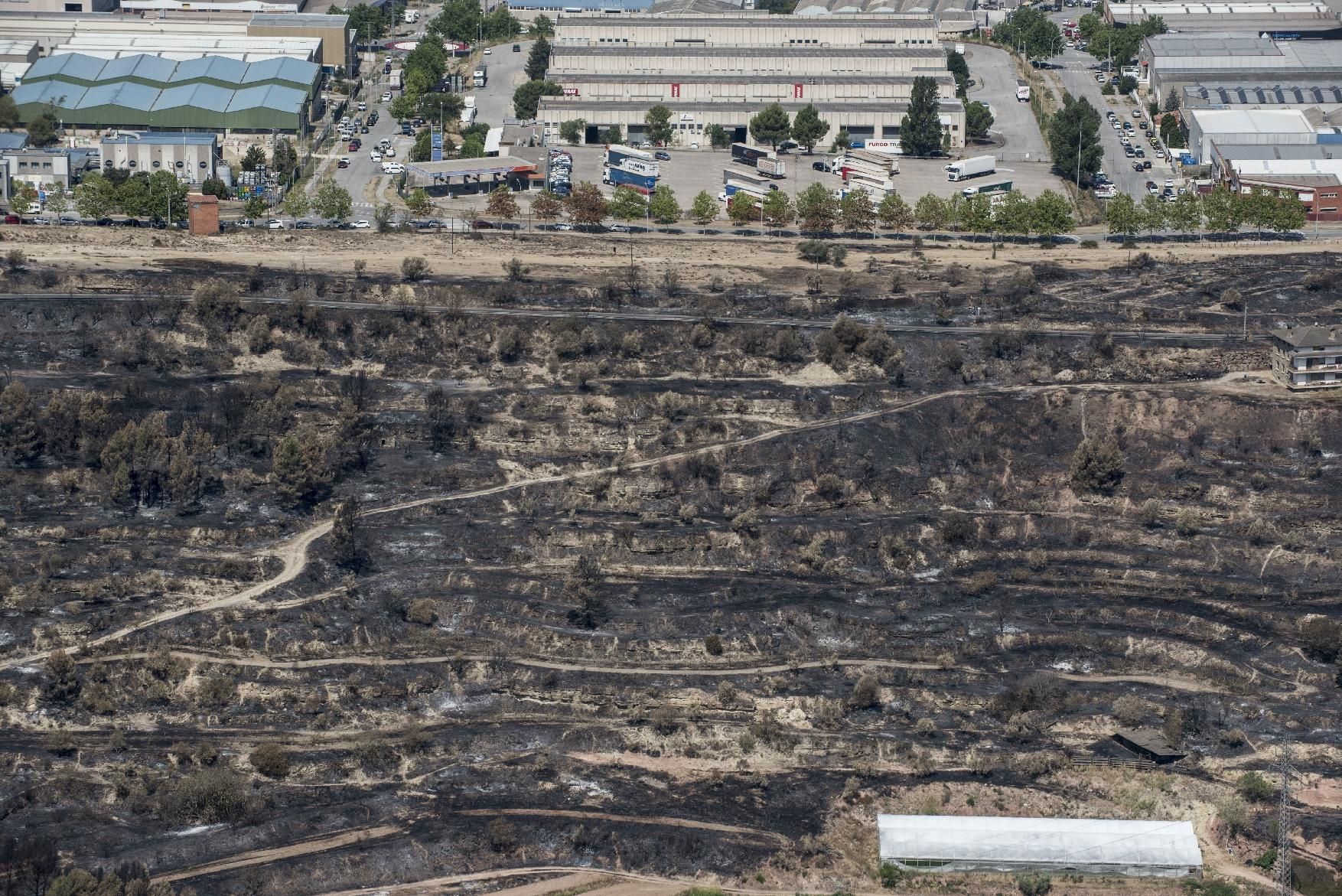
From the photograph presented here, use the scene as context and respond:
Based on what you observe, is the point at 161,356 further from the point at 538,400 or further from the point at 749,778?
the point at 749,778

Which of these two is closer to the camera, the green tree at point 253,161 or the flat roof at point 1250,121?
the green tree at point 253,161

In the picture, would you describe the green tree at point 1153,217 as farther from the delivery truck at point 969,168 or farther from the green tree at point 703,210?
the green tree at point 703,210

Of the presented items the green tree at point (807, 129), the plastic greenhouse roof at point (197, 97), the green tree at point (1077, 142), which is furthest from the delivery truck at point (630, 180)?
the plastic greenhouse roof at point (197, 97)

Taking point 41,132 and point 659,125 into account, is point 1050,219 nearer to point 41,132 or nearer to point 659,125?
point 659,125

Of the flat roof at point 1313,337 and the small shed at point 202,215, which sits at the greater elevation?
the small shed at point 202,215

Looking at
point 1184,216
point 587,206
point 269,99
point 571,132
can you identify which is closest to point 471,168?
point 587,206

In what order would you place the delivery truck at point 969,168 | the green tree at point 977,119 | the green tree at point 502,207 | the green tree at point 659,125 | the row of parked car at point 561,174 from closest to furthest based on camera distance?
the green tree at point 502,207, the row of parked car at point 561,174, the delivery truck at point 969,168, the green tree at point 659,125, the green tree at point 977,119

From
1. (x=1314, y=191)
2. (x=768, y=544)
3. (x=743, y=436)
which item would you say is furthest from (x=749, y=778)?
(x=1314, y=191)
